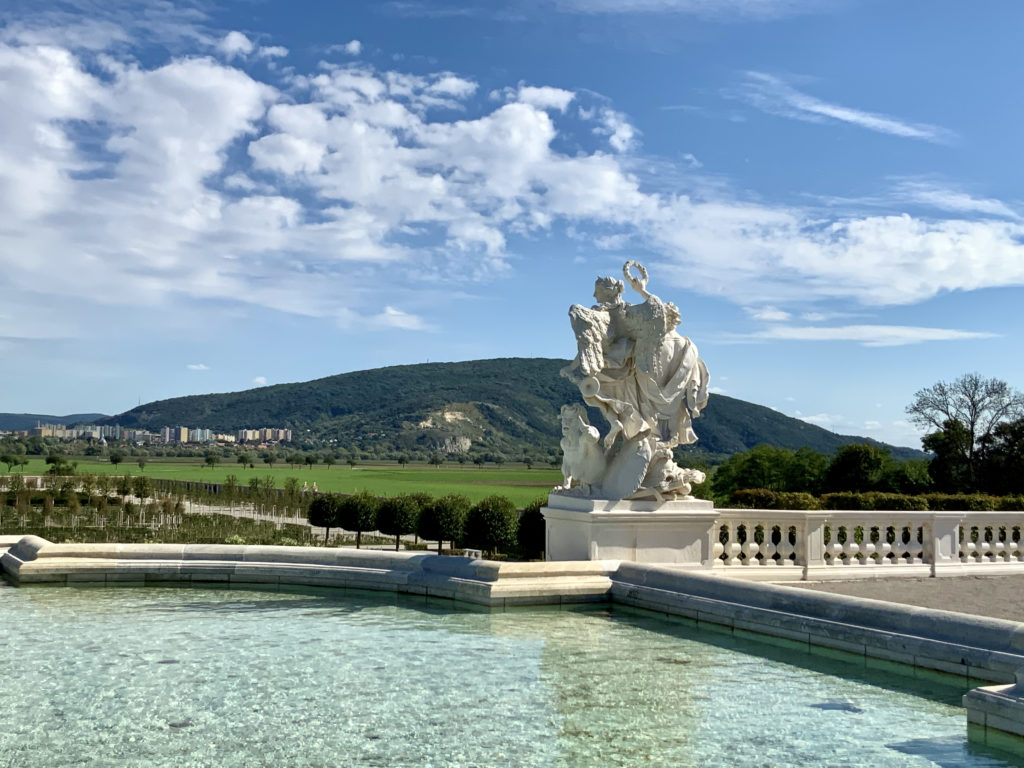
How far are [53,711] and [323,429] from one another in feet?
566

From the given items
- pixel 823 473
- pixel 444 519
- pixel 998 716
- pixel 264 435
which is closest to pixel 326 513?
pixel 444 519

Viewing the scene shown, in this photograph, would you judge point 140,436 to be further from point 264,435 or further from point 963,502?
point 963,502

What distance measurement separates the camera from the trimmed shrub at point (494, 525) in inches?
1248

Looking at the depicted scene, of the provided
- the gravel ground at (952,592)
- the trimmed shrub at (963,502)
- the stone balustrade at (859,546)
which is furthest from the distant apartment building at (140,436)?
the gravel ground at (952,592)

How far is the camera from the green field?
78500mm

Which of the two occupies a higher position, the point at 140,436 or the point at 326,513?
the point at 140,436

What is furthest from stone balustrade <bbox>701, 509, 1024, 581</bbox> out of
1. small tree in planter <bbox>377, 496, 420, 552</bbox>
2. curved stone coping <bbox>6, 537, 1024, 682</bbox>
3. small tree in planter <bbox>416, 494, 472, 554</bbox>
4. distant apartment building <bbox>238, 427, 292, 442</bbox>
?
distant apartment building <bbox>238, 427, 292, 442</bbox>

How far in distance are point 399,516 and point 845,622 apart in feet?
112

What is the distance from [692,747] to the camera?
473cm

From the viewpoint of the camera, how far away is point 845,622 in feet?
21.9

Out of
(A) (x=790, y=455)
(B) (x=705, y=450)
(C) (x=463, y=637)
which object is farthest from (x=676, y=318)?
(B) (x=705, y=450)

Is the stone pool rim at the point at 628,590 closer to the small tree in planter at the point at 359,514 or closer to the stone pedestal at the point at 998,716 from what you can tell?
the stone pedestal at the point at 998,716

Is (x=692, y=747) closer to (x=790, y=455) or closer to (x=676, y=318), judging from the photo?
(x=676, y=318)

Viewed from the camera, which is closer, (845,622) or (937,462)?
(845,622)
